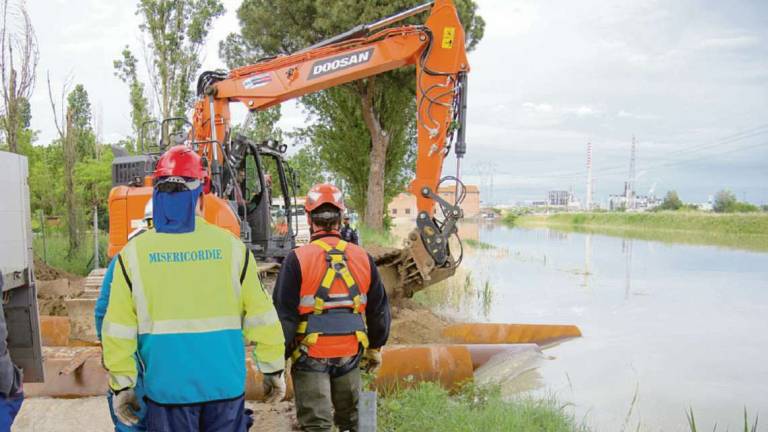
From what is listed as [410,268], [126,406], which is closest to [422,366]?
[410,268]

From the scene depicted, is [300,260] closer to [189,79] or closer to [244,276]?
[244,276]

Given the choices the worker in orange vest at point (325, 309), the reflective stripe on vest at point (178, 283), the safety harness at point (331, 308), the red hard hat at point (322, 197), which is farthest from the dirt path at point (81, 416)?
the reflective stripe on vest at point (178, 283)

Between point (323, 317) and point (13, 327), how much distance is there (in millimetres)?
1826

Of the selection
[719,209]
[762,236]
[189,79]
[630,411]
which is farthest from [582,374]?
[719,209]

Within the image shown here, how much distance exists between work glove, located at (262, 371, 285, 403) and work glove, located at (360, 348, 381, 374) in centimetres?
104

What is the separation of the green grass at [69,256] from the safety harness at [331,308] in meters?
12.1

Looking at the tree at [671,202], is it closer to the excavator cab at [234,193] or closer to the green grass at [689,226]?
the green grass at [689,226]

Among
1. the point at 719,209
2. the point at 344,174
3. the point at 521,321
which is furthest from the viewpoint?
the point at 719,209

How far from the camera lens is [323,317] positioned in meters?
3.51

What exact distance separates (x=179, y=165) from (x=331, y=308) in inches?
49.6

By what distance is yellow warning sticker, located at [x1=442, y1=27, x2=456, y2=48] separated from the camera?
343 inches

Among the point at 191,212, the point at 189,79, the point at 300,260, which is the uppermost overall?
the point at 189,79

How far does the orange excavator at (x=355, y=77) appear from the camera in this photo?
8.64 m

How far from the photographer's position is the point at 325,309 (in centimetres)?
351
